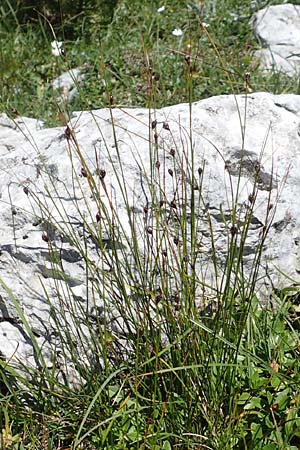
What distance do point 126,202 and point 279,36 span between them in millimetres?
3105

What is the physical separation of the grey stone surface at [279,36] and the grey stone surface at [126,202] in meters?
1.97

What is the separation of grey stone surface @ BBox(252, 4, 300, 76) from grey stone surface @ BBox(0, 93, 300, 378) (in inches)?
77.6

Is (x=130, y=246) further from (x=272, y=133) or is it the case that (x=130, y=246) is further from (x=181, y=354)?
(x=272, y=133)

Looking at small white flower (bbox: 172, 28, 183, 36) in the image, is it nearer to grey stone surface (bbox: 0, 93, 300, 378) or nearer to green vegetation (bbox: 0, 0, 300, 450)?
grey stone surface (bbox: 0, 93, 300, 378)

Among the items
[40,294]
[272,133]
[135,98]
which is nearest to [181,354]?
[40,294]

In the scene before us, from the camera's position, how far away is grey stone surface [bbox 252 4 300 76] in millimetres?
5438

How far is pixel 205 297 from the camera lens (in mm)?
3113

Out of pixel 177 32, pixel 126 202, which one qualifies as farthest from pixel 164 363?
pixel 177 32

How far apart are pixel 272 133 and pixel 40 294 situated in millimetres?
1200

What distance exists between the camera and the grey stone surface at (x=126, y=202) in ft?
10.2

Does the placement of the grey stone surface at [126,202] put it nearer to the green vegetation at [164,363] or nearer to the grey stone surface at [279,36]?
the green vegetation at [164,363]

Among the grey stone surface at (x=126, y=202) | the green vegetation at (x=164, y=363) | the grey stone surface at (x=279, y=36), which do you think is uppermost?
the grey stone surface at (x=279, y=36)

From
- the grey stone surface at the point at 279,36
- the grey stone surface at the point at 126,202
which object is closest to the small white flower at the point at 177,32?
the grey stone surface at the point at 279,36

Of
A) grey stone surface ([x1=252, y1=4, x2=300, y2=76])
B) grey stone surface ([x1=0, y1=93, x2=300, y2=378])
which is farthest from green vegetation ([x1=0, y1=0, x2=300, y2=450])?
grey stone surface ([x1=252, y1=4, x2=300, y2=76])
